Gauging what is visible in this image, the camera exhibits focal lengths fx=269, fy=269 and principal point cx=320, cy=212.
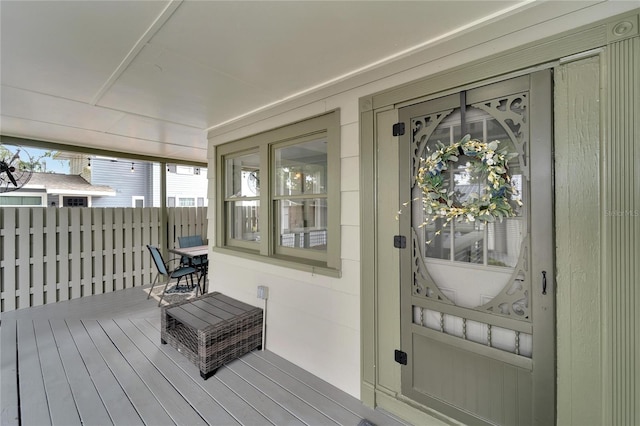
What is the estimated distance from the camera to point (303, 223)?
8.72 feet

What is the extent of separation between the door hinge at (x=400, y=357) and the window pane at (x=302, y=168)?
54.0 inches

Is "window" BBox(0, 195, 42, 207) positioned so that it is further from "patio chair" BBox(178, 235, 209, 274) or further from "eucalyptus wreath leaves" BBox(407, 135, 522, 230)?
"eucalyptus wreath leaves" BBox(407, 135, 522, 230)

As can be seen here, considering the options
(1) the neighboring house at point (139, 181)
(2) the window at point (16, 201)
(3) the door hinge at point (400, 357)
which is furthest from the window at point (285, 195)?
(1) the neighboring house at point (139, 181)

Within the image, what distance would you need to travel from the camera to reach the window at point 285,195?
225 cm

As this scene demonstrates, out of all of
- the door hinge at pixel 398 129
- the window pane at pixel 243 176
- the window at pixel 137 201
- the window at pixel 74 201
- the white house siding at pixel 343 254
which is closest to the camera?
the white house siding at pixel 343 254

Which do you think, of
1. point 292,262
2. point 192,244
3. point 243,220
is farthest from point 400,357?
point 192,244

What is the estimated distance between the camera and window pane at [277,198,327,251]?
2.46 m

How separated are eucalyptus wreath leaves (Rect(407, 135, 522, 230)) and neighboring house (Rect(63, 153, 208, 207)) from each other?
22.9 feet

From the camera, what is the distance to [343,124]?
Result: 215 cm

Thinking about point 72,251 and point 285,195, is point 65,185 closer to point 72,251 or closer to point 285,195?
point 72,251

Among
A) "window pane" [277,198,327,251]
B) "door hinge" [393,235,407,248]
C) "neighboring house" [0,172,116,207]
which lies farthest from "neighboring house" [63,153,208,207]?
"door hinge" [393,235,407,248]

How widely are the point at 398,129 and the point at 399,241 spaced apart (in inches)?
30.3

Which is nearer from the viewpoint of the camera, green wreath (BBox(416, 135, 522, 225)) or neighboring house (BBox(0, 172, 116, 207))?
green wreath (BBox(416, 135, 522, 225))

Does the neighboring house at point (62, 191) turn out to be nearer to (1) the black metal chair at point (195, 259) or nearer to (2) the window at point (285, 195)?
(1) the black metal chair at point (195, 259)
